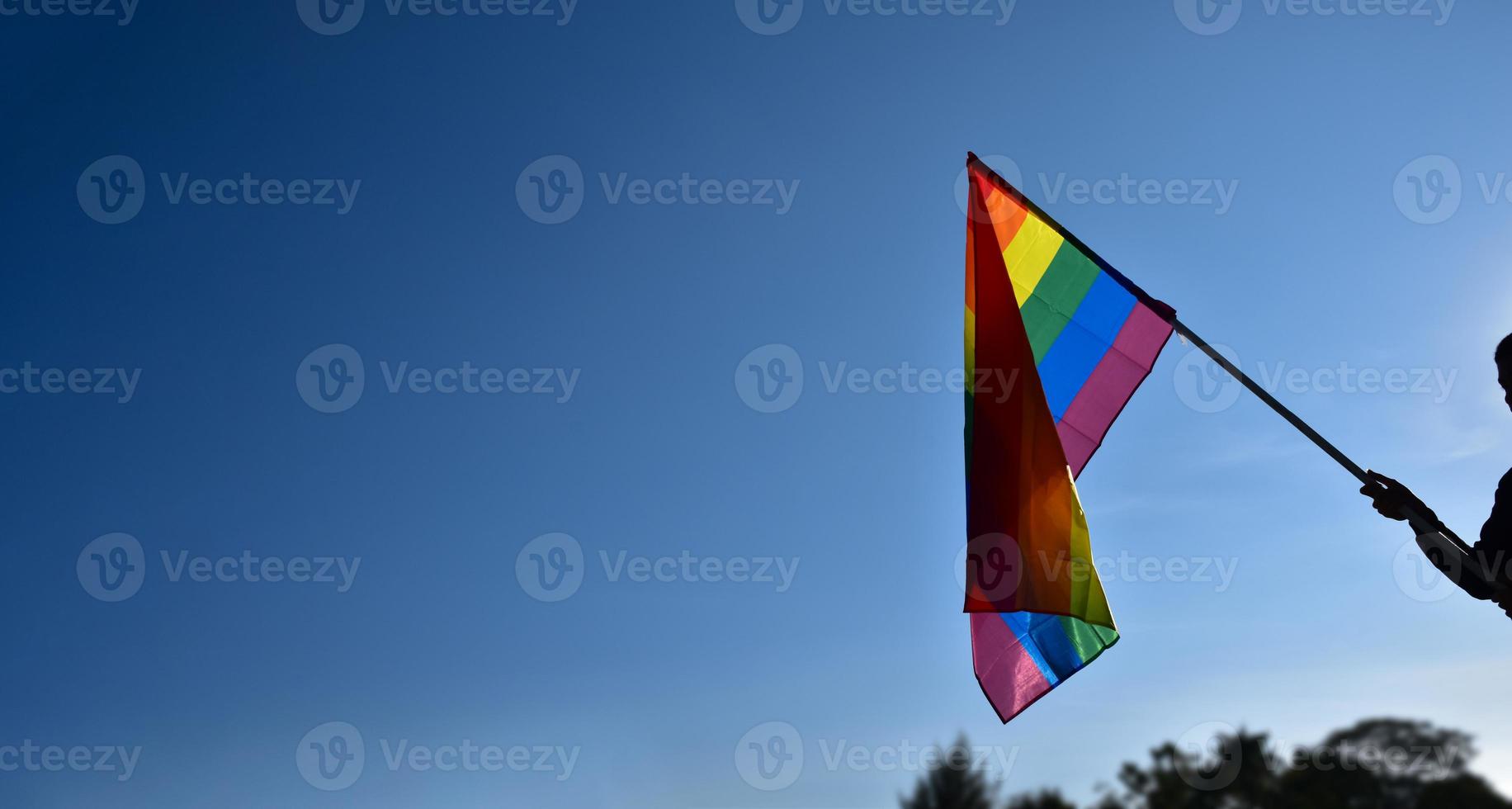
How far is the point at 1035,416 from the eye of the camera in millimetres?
9898

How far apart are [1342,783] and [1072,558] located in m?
2.84

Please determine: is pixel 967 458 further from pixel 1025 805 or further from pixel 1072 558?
pixel 1025 805

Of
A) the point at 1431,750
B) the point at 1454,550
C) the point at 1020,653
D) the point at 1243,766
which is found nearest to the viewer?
the point at 1431,750

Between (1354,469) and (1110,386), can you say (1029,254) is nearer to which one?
(1110,386)

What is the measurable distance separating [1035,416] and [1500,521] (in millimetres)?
3728

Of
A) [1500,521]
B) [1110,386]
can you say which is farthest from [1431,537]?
[1110,386]

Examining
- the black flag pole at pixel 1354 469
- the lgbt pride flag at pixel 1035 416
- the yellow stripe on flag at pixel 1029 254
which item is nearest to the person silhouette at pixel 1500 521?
the black flag pole at pixel 1354 469

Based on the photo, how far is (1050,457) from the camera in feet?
31.6

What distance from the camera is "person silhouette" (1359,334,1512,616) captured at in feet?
22.9

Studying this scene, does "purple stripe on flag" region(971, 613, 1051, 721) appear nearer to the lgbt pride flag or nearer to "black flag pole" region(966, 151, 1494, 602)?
the lgbt pride flag

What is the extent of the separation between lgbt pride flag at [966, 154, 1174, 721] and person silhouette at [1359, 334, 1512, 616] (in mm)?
2377

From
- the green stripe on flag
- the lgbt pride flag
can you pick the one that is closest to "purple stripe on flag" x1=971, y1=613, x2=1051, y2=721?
the lgbt pride flag

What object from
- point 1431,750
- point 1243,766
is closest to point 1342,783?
point 1431,750

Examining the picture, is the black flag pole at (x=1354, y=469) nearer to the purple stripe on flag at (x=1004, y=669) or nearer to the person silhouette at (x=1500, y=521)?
the person silhouette at (x=1500, y=521)
